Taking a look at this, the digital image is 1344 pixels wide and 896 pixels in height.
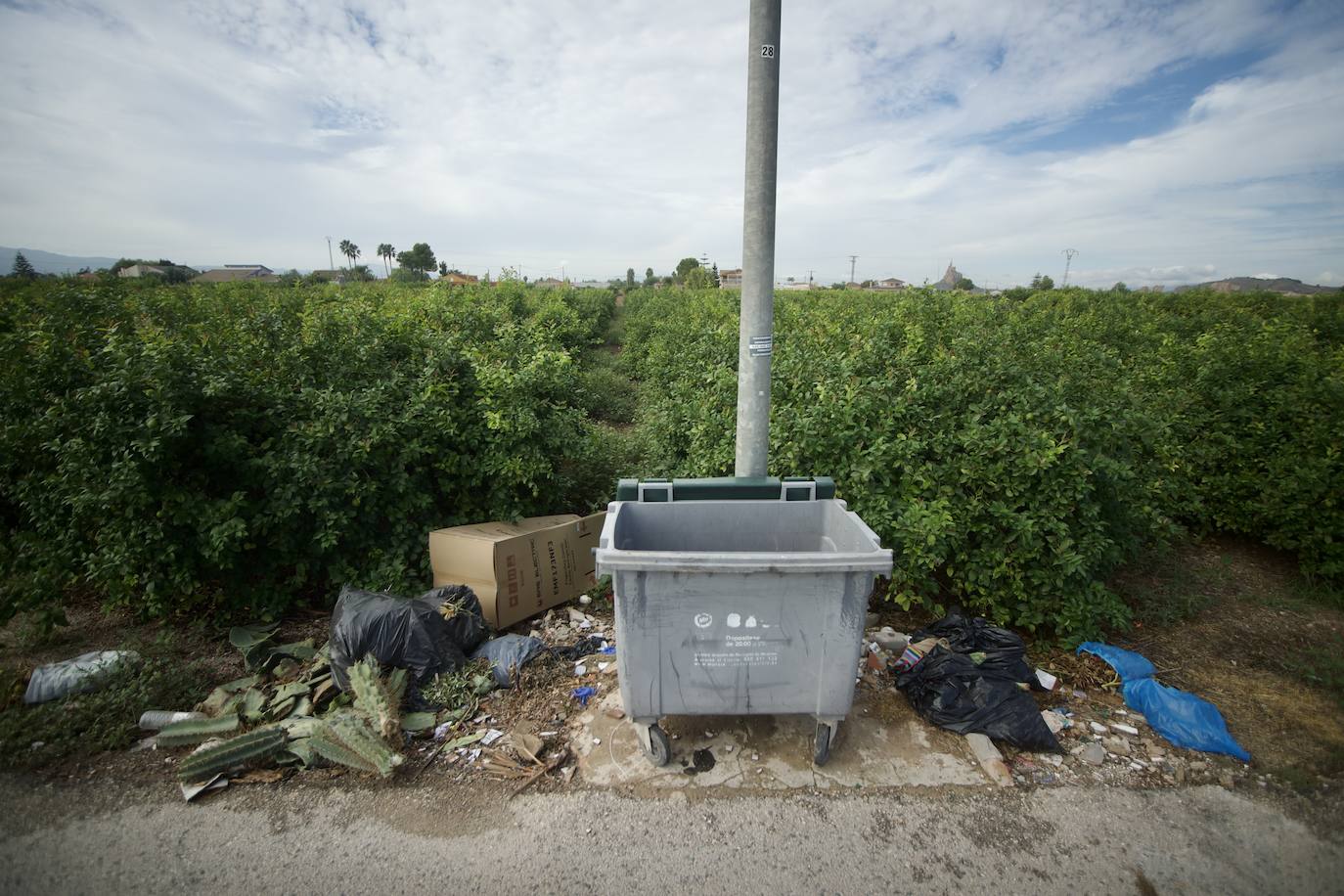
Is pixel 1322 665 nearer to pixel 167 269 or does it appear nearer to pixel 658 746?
pixel 658 746

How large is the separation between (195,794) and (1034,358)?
5.71m

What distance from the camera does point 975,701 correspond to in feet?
9.40

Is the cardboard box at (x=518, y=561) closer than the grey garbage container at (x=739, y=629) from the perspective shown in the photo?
No

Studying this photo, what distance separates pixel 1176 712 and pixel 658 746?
259 centimetres

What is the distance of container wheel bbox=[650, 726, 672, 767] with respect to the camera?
2607 mm

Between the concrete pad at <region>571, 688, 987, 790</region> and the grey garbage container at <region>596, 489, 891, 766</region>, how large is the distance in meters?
0.11

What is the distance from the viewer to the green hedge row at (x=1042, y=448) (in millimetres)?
3441

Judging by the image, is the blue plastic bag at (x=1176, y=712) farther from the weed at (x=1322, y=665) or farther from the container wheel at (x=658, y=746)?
the container wheel at (x=658, y=746)

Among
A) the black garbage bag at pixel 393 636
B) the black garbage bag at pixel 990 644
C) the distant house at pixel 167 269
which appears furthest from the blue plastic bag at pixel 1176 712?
the distant house at pixel 167 269

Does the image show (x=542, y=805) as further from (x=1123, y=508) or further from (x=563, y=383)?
(x=1123, y=508)

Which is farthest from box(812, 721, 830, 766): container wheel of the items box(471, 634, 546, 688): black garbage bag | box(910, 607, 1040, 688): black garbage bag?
box(471, 634, 546, 688): black garbage bag

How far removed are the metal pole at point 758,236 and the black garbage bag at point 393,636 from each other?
1.95 meters

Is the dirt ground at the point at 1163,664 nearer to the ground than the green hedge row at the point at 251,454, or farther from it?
nearer to the ground

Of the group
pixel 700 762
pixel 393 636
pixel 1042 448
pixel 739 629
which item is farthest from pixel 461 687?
pixel 1042 448
